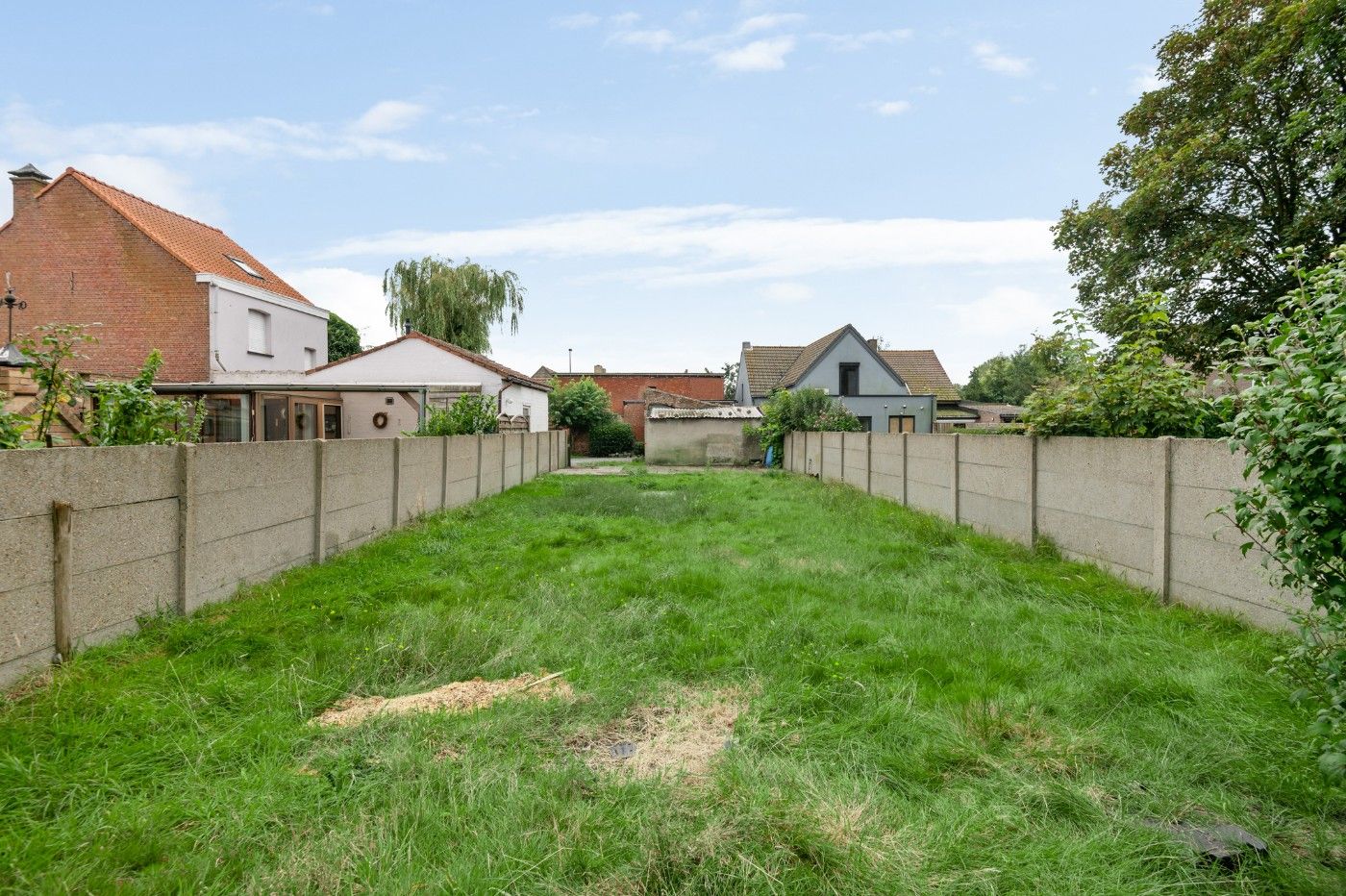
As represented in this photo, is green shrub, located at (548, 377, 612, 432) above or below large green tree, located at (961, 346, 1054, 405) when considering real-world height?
below

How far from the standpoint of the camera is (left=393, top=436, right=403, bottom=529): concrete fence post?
348 inches

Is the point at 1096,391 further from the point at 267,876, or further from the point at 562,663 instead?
the point at 267,876

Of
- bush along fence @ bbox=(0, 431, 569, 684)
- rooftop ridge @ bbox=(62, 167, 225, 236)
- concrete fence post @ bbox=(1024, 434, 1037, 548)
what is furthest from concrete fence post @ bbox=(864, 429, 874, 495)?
rooftop ridge @ bbox=(62, 167, 225, 236)

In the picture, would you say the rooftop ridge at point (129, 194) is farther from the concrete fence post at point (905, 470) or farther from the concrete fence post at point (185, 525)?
the concrete fence post at point (905, 470)

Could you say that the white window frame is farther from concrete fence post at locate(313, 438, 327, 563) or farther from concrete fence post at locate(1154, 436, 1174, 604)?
concrete fence post at locate(1154, 436, 1174, 604)

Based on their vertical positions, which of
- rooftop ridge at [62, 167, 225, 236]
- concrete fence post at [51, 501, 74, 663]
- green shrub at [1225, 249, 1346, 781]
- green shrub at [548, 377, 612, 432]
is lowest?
concrete fence post at [51, 501, 74, 663]

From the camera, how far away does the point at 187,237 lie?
22.2 meters

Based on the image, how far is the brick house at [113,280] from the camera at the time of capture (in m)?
20.4

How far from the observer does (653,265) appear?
2984 cm

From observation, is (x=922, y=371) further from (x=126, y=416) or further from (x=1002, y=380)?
(x=126, y=416)

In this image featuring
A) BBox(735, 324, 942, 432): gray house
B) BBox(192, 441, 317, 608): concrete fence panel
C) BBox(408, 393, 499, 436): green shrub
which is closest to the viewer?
BBox(192, 441, 317, 608): concrete fence panel

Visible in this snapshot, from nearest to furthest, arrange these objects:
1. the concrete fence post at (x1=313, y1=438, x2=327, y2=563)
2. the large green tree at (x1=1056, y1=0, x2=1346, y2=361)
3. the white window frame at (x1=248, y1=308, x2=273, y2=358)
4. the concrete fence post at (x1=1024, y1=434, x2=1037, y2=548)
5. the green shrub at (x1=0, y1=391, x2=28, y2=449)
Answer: the green shrub at (x1=0, y1=391, x2=28, y2=449), the concrete fence post at (x1=313, y1=438, x2=327, y2=563), the concrete fence post at (x1=1024, y1=434, x2=1037, y2=548), the large green tree at (x1=1056, y1=0, x2=1346, y2=361), the white window frame at (x1=248, y1=308, x2=273, y2=358)

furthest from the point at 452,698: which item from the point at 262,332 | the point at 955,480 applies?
the point at 262,332

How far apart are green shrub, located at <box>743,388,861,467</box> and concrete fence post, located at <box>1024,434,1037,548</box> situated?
13430 millimetres
